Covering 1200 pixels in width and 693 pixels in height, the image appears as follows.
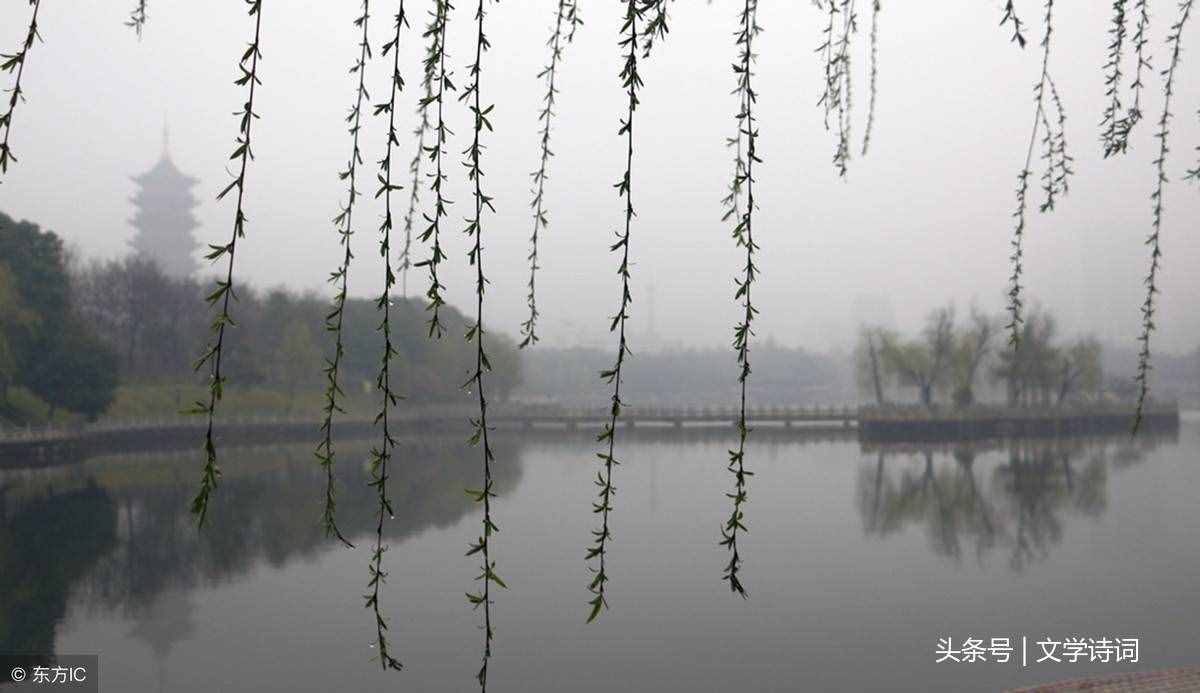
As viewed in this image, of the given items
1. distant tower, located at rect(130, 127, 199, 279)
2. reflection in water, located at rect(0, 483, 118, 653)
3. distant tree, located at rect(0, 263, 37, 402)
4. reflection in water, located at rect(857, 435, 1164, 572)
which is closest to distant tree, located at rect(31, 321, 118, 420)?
distant tree, located at rect(0, 263, 37, 402)

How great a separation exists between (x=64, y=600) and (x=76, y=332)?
41.4ft

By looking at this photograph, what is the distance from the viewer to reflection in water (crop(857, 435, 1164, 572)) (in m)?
14.8

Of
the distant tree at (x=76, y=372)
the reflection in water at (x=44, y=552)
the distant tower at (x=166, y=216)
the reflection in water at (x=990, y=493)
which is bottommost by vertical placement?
the reflection in water at (x=44, y=552)

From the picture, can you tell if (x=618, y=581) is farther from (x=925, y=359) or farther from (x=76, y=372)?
(x=925, y=359)

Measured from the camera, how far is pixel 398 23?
740mm

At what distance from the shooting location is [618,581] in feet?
36.9

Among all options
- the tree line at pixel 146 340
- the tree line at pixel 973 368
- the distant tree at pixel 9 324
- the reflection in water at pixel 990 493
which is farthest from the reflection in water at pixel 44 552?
the tree line at pixel 973 368

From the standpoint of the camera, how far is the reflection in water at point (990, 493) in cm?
1480

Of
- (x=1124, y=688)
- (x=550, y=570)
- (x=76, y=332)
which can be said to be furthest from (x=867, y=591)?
(x=76, y=332)

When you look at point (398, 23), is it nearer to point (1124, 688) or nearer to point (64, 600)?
point (1124, 688)

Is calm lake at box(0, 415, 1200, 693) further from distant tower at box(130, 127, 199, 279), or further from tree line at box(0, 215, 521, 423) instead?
distant tower at box(130, 127, 199, 279)

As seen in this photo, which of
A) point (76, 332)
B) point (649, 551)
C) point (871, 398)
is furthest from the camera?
point (871, 398)

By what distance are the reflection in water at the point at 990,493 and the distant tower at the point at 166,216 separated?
164ft

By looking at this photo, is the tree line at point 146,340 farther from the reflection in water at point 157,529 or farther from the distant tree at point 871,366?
the distant tree at point 871,366
